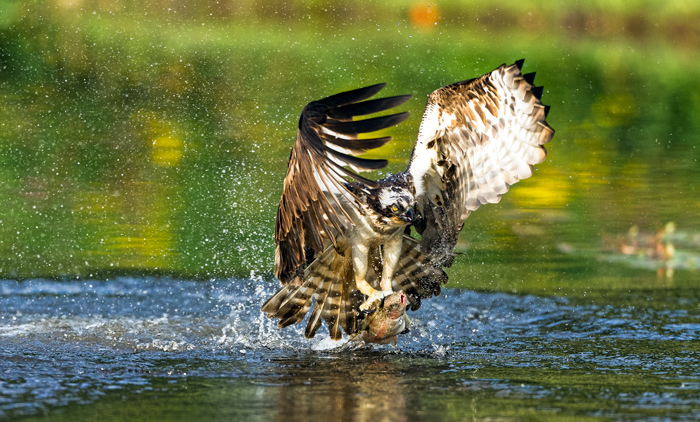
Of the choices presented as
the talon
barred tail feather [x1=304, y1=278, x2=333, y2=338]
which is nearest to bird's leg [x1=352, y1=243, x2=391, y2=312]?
the talon

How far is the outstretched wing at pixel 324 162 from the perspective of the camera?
5547 mm

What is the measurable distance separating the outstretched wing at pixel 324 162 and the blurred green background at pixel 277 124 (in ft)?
9.09

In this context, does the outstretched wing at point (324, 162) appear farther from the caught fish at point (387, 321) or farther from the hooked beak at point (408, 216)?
the caught fish at point (387, 321)

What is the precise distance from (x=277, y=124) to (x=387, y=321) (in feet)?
25.1

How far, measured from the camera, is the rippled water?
524 centimetres

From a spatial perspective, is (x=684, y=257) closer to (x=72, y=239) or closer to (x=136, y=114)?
(x=72, y=239)

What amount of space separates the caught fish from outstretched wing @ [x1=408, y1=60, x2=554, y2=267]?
704 mm

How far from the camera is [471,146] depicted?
6.97 m

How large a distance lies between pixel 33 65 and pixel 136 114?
368cm

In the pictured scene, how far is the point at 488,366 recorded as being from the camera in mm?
6172

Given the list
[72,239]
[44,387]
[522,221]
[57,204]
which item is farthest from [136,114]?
[44,387]

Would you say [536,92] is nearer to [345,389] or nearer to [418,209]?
[418,209]

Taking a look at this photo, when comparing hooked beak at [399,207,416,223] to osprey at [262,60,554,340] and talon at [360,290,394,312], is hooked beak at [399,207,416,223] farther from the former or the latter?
talon at [360,290,394,312]

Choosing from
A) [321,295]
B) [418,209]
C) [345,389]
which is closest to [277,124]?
[418,209]
